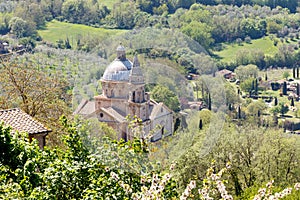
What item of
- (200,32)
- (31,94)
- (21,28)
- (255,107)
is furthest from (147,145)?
(200,32)

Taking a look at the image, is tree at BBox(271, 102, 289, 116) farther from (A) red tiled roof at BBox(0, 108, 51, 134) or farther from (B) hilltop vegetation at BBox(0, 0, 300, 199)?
(A) red tiled roof at BBox(0, 108, 51, 134)

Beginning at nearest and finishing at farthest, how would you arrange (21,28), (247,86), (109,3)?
(247,86) < (21,28) < (109,3)

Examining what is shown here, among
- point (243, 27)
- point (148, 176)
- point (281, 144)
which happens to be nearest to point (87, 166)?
point (148, 176)

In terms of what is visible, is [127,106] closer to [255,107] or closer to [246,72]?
[255,107]

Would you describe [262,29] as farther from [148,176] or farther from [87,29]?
[148,176]

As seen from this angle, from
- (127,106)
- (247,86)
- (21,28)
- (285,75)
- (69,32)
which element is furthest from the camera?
(69,32)

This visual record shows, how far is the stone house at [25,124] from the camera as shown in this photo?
17.5 meters

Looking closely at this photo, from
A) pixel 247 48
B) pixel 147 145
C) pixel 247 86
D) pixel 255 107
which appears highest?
pixel 147 145

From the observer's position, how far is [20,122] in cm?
1772

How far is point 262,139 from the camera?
2934 cm

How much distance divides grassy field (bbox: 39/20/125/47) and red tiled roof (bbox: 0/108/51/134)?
97605mm

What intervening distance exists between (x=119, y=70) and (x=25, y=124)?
120 inches

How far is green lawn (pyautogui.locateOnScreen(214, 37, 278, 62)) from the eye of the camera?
129 m

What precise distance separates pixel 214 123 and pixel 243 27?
12944cm
